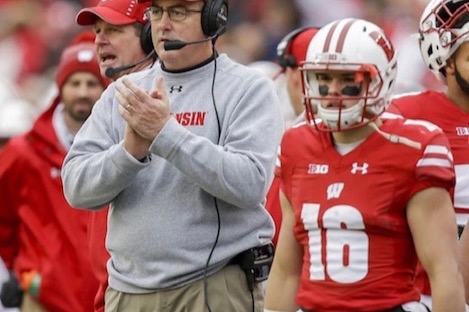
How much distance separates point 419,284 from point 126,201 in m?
1.14

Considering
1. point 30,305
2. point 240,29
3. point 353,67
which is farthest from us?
point 240,29

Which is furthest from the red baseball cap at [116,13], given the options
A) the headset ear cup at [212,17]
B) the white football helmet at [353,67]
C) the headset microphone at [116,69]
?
the white football helmet at [353,67]

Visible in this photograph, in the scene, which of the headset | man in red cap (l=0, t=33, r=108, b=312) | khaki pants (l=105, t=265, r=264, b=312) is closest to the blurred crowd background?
the headset

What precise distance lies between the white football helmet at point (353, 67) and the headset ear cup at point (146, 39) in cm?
141

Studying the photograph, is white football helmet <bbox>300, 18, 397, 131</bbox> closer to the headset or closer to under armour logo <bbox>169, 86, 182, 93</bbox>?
under armour logo <bbox>169, 86, 182, 93</bbox>

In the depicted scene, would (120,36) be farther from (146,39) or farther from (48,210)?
(48,210)

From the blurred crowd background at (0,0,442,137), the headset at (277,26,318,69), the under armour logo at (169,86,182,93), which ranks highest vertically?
the under armour logo at (169,86,182,93)

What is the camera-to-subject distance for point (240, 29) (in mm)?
16750

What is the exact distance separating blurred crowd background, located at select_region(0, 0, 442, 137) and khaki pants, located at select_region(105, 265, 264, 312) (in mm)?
6590

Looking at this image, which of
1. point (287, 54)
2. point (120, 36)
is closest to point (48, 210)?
point (287, 54)

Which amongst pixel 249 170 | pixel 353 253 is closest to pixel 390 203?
pixel 353 253

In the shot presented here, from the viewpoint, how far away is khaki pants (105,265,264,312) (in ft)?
20.0

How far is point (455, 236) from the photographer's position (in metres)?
5.45

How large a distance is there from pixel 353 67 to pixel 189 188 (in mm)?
866
